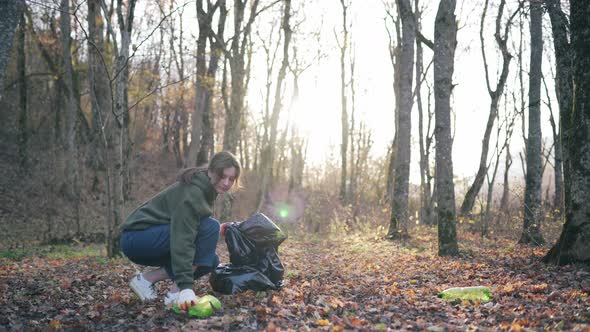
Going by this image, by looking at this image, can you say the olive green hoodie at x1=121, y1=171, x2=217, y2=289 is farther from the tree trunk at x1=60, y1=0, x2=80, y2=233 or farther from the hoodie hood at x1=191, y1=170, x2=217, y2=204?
the tree trunk at x1=60, y1=0, x2=80, y2=233

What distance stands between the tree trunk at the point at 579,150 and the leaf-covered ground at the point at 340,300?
33cm

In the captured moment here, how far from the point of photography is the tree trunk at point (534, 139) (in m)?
10.3

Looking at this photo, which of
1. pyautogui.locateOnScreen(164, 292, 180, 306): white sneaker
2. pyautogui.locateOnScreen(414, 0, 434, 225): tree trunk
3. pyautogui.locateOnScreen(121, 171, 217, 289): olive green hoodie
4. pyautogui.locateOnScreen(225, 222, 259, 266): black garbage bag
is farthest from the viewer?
pyautogui.locateOnScreen(414, 0, 434, 225): tree trunk

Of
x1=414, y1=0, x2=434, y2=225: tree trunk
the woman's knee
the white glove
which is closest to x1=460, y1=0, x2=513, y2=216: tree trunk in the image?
x1=414, y1=0, x2=434, y2=225: tree trunk

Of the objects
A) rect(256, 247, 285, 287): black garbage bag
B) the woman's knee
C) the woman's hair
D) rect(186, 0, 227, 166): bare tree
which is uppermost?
rect(186, 0, 227, 166): bare tree

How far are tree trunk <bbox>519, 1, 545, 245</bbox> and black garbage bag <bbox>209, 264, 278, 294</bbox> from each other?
7.38m

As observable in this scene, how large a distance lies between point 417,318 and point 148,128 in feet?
92.9

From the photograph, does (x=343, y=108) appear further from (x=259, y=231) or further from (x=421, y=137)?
(x=259, y=231)

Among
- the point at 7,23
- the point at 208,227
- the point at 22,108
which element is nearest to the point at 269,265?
the point at 208,227

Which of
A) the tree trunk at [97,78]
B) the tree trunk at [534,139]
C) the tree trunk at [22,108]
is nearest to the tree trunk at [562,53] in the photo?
the tree trunk at [534,139]

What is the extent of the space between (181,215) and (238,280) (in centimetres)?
121

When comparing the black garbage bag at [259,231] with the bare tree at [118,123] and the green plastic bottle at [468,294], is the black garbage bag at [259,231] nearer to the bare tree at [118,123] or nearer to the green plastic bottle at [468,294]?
the green plastic bottle at [468,294]

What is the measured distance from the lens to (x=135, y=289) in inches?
179

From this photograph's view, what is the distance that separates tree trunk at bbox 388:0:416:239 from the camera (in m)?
12.1
